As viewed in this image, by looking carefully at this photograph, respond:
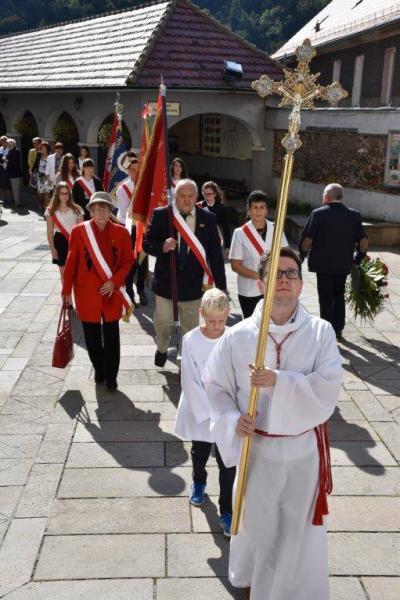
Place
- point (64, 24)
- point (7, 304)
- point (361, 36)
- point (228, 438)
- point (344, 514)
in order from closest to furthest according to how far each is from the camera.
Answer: point (228, 438) < point (344, 514) < point (7, 304) < point (361, 36) < point (64, 24)

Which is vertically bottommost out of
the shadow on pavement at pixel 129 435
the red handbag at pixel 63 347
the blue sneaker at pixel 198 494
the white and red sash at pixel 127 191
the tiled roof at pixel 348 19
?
the shadow on pavement at pixel 129 435

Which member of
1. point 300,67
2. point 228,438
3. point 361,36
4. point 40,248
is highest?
point 361,36

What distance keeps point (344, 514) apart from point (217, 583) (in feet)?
3.45

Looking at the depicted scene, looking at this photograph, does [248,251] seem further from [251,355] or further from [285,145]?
[285,145]

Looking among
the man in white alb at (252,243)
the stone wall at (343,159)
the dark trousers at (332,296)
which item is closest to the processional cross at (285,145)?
the man in white alb at (252,243)

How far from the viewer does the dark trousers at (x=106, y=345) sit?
632 cm

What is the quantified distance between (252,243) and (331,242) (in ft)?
3.82

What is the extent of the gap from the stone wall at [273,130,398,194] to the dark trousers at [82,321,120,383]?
936cm

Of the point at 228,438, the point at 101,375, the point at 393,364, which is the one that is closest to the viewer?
the point at 228,438

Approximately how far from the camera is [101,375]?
6.53 metres

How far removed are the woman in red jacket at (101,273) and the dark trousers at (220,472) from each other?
209 centimetres

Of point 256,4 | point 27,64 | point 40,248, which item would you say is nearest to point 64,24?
point 27,64

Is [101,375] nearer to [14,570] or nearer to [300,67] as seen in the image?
[14,570]

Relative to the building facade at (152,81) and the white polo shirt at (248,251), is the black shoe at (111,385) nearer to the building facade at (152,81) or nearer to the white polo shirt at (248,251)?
the white polo shirt at (248,251)
